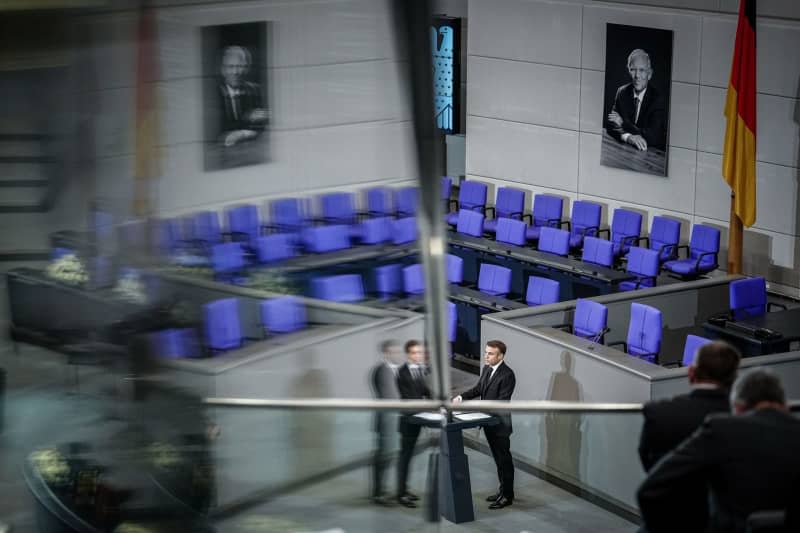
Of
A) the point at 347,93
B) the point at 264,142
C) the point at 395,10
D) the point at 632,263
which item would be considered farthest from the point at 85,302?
the point at 632,263

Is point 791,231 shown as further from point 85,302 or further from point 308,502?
point 85,302

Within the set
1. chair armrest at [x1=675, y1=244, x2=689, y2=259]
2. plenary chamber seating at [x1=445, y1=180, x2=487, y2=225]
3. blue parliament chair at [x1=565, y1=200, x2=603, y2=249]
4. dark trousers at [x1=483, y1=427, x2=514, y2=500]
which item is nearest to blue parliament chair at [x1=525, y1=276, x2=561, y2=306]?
chair armrest at [x1=675, y1=244, x2=689, y2=259]

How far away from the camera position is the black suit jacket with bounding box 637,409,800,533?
3037 mm

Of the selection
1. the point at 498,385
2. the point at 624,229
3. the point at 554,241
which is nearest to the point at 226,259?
the point at 498,385

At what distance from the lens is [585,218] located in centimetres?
1493

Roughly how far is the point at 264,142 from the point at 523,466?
6.47ft

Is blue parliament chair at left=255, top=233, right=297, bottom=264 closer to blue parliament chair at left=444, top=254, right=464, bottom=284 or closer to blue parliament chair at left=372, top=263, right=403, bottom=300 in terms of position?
blue parliament chair at left=372, top=263, right=403, bottom=300

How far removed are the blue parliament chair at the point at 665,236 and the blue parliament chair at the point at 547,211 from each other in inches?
52.5

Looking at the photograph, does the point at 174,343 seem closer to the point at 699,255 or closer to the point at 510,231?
the point at 699,255

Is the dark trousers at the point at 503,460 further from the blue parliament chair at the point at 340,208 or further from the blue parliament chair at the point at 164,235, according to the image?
the blue parliament chair at the point at 164,235

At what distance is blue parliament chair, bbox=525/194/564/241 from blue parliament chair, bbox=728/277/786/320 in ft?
12.4

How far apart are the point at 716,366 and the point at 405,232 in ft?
3.53

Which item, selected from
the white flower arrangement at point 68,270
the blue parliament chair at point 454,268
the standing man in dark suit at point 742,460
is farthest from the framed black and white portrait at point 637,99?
the white flower arrangement at point 68,270

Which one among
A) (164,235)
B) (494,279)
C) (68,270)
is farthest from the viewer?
(494,279)
